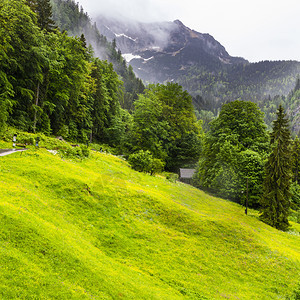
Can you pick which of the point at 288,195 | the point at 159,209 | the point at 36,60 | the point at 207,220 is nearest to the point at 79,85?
the point at 36,60

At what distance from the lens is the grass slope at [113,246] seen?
894cm

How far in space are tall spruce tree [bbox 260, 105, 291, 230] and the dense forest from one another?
167mm

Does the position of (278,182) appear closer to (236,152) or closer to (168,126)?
(236,152)

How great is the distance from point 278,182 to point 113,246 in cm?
2923

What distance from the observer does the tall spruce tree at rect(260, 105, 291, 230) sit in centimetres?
3238

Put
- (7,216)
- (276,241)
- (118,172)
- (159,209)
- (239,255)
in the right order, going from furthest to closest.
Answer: (118,172)
(276,241)
(159,209)
(239,255)
(7,216)

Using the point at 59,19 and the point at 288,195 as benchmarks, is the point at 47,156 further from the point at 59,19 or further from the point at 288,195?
the point at 59,19

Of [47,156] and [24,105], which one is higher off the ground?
[24,105]

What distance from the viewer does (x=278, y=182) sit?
107 ft

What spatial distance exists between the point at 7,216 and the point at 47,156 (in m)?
14.4

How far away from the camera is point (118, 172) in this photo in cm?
3091

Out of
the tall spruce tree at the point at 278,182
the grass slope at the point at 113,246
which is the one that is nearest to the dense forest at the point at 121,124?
the tall spruce tree at the point at 278,182

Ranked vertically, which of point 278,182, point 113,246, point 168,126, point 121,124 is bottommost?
point 113,246

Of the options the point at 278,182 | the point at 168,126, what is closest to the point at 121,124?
the point at 168,126
